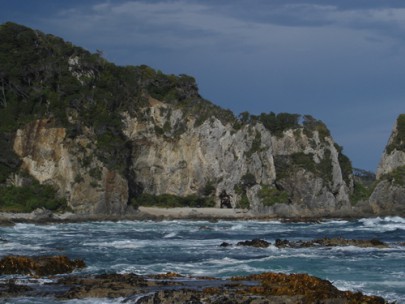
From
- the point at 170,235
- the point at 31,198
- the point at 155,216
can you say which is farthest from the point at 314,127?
the point at 170,235

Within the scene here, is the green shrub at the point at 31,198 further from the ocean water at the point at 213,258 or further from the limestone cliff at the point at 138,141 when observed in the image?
the ocean water at the point at 213,258

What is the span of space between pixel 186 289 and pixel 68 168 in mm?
59889

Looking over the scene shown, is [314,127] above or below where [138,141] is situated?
above

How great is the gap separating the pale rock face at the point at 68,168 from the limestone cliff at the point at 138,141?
106mm

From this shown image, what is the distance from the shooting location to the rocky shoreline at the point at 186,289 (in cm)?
1831

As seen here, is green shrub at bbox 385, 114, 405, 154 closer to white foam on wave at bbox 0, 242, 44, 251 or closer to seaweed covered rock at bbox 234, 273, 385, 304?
white foam on wave at bbox 0, 242, 44, 251

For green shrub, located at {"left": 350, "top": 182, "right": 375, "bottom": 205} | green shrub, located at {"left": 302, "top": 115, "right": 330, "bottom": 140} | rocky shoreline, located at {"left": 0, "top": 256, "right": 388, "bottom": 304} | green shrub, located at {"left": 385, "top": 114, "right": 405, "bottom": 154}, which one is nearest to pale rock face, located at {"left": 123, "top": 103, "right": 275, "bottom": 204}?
green shrub, located at {"left": 302, "top": 115, "right": 330, "bottom": 140}

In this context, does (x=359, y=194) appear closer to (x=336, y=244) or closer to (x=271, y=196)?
(x=271, y=196)

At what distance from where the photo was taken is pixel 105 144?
80.9 metres

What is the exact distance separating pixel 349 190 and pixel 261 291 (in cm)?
8592

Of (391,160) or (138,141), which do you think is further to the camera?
(391,160)

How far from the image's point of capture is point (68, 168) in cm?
7800

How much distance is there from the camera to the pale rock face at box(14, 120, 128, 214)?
252ft

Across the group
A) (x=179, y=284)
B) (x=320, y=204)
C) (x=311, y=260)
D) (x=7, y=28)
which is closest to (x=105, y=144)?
(x=7, y=28)
